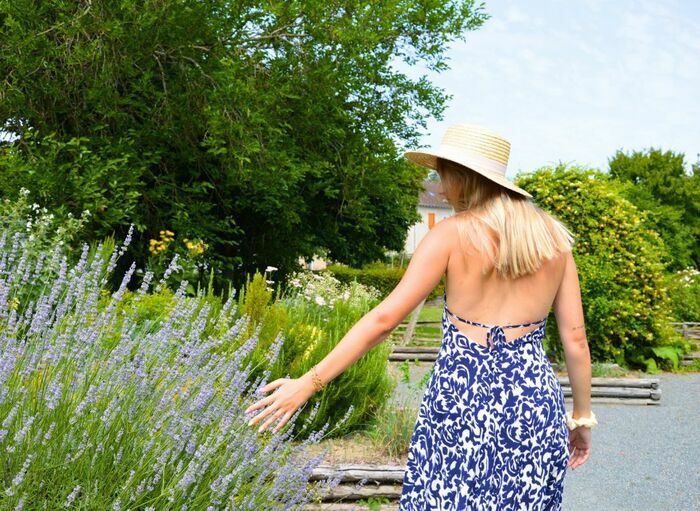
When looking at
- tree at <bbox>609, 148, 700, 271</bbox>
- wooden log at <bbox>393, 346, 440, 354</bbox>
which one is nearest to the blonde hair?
wooden log at <bbox>393, 346, 440, 354</bbox>

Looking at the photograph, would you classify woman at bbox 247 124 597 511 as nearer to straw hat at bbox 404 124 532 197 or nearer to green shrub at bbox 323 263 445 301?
straw hat at bbox 404 124 532 197

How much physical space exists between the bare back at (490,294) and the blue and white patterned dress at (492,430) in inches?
0.9

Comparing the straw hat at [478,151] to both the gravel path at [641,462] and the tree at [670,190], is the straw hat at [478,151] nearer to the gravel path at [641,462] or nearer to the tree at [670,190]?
the gravel path at [641,462]

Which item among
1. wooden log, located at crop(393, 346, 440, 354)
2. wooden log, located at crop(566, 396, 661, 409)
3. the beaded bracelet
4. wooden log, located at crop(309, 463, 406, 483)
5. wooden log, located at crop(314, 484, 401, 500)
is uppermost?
the beaded bracelet

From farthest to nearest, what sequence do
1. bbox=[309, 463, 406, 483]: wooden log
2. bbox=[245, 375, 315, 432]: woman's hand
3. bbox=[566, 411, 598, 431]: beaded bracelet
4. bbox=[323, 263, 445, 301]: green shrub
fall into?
bbox=[323, 263, 445, 301]: green shrub < bbox=[309, 463, 406, 483]: wooden log < bbox=[566, 411, 598, 431]: beaded bracelet < bbox=[245, 375, 315, 432]: woman's hand

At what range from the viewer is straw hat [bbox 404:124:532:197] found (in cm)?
238

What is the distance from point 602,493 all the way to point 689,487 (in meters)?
0.77

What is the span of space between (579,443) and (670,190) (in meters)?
32.4

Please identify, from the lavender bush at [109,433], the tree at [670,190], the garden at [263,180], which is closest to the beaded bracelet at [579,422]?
the lavender bush at [109,433]

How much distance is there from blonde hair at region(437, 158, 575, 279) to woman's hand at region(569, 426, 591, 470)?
71 centimetres

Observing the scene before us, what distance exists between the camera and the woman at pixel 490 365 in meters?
2.23

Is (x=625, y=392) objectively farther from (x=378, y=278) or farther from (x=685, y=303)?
(x=378, y=278)

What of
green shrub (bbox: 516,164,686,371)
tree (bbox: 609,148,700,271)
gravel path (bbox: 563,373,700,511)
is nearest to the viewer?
gravel path (bbox: 563,373,700,511)

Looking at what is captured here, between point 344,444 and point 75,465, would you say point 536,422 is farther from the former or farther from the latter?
point 344,444
